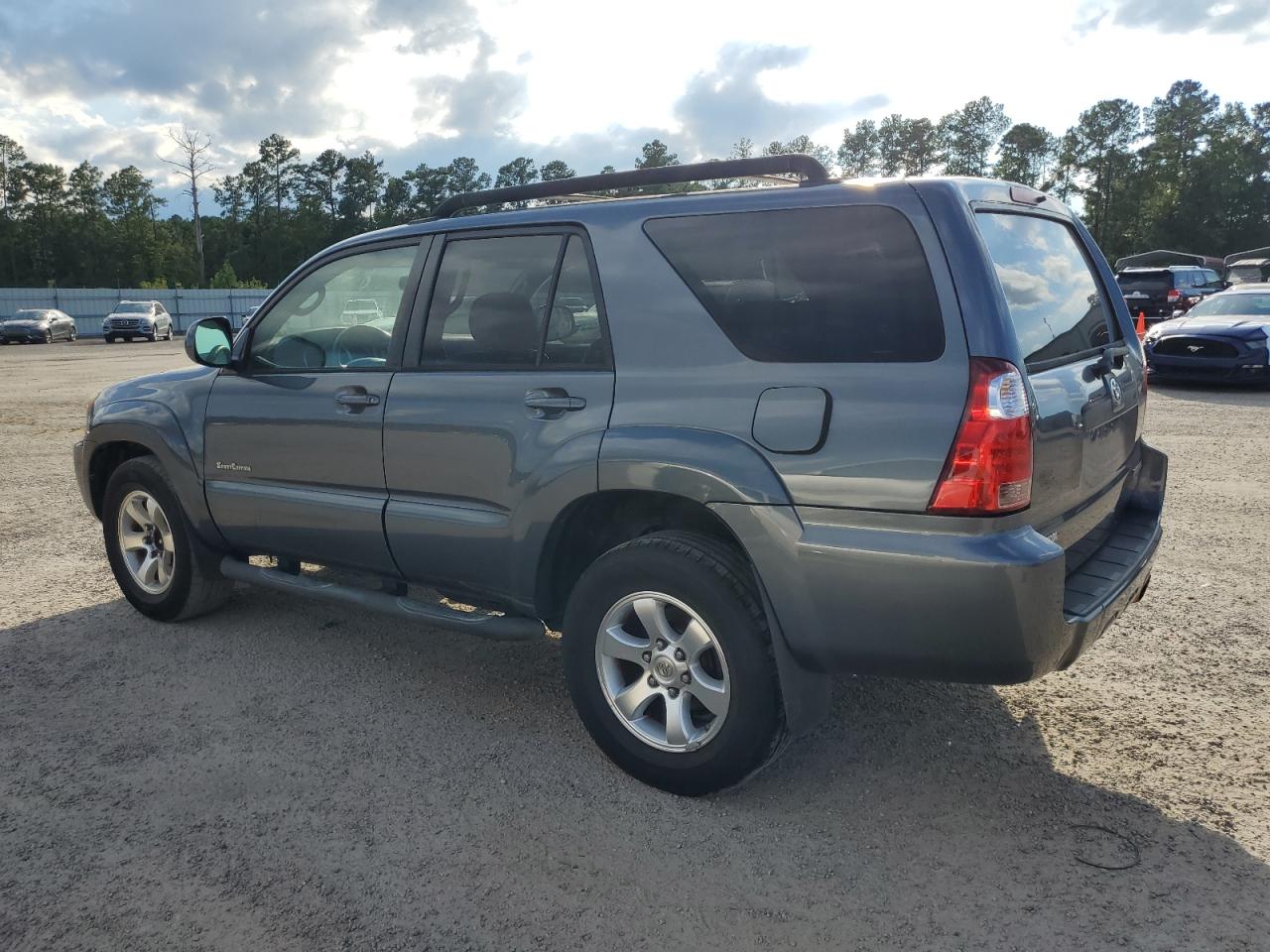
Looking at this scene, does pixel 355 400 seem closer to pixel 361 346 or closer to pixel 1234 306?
pixel 361 346

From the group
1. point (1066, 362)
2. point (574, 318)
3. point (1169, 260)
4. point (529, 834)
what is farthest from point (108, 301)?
point (1169, 260)

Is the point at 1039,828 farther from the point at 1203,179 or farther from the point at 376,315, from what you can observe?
A: the point at 1203,179

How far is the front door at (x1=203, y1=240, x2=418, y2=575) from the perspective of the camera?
4074 mm

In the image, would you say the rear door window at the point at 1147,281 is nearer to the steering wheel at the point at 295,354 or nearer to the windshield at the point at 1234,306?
the windshield at the point at 1234,306

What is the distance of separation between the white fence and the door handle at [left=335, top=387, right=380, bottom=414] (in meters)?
43.7

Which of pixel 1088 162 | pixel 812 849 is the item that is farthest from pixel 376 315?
pixel 1088 162

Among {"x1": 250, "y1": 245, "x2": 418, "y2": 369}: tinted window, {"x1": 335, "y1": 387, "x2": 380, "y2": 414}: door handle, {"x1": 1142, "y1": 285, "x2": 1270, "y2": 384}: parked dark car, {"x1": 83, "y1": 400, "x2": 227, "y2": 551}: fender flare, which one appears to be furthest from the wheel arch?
{"x1": 1142, "y1": 285, "x2": 1270, "y2": 384}: parked dark car

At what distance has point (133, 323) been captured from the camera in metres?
38.7

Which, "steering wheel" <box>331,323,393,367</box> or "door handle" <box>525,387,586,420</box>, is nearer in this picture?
"door handle" <box>525,387,586,420</box>

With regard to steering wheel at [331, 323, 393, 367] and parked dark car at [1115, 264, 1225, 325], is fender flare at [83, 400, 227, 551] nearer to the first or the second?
steering wheel at [331, 323, 393, 367]

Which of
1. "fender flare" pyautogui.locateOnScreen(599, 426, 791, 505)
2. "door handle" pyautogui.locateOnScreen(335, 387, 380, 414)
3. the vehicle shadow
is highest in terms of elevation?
"door handle" pyautogui.locateOnScreen(335, 387, 380, 414)

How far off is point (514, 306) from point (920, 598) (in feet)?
5.86

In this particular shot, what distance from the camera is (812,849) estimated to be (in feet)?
9.79

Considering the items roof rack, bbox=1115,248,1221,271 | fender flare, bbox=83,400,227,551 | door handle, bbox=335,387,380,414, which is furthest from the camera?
roof rack, bbox=1115,248,1221,271
